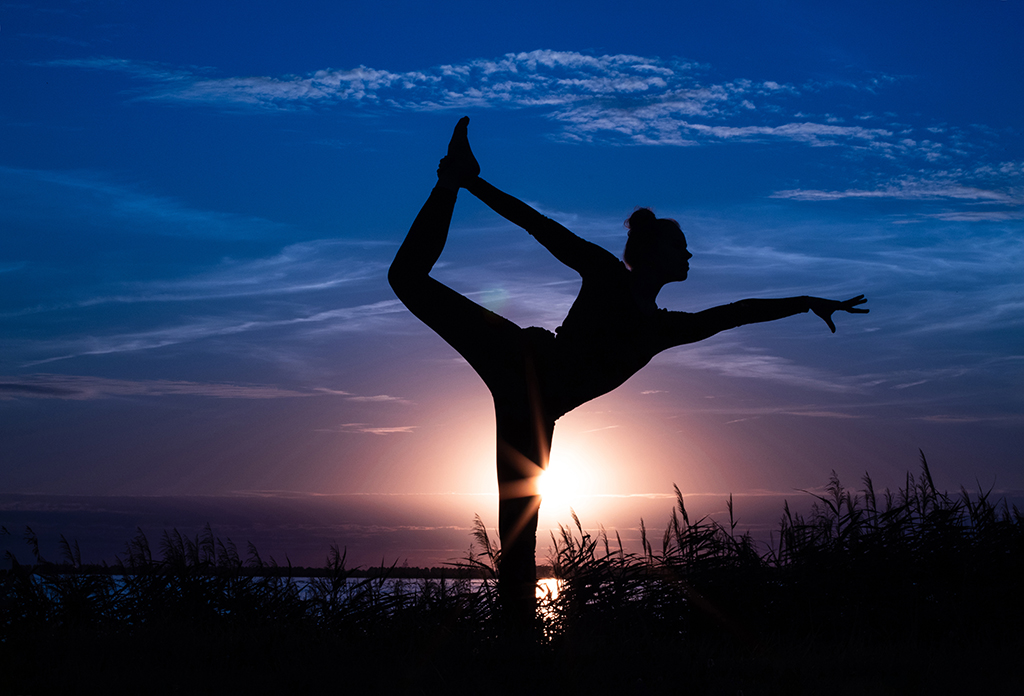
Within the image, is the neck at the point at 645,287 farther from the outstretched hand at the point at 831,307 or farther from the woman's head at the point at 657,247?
the outstretched hand at the point at 831,307

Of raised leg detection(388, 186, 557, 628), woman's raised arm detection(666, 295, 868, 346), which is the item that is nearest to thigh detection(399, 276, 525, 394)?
raised leg detection(388, 186, 557, 628)

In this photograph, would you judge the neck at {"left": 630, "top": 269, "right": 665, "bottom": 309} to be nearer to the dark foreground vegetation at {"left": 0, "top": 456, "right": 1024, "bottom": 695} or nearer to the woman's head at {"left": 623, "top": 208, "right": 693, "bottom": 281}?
the woman's head at {"left": 623, "top": 208, "right": 693, "bottom": 281}

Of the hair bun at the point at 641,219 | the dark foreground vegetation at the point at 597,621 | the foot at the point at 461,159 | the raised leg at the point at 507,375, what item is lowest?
the dark foreground vegetation at the point at 597,621

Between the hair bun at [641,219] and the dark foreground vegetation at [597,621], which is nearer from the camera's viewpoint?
the dark foreground vegetation at [597,621]

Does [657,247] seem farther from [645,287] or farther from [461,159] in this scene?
[461,159]

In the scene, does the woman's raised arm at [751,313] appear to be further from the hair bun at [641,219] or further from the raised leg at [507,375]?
the raised leg at [507,375]

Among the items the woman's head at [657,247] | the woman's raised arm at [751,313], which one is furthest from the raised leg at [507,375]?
the woman's raised arm at [751,313]

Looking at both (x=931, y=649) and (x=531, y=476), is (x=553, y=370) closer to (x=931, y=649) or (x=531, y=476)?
(x=531, y=476)

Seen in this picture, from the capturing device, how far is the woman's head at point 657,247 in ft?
15.5

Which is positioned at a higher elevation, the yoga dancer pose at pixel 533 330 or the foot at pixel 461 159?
the foot at pixel 461 159

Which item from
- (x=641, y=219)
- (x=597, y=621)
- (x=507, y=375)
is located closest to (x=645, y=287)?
(x=641, y=219)

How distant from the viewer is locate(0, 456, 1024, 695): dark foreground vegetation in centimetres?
390

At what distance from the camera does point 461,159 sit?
4703mm

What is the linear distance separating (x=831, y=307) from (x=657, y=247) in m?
1.09
